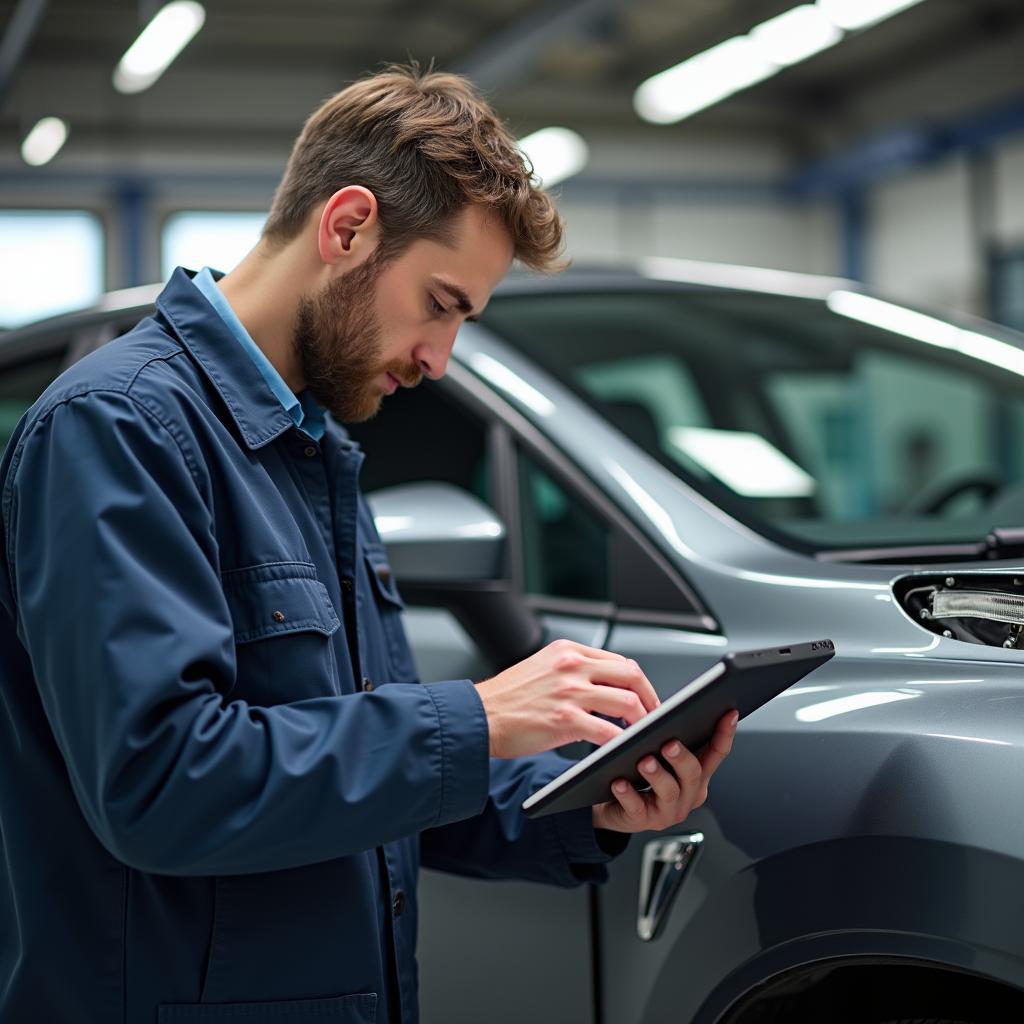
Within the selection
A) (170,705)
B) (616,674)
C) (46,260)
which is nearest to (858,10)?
(46,260)

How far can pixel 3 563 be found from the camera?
44.1 inches

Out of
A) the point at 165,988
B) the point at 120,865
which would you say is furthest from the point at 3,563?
the point at 165,988

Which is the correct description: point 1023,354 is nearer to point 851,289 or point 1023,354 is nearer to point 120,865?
point 851,289

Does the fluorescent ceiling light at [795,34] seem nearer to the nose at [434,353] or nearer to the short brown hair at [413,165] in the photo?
the short brown hair at [413,165]

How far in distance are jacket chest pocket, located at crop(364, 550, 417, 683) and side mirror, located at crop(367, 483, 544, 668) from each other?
0.11 metres

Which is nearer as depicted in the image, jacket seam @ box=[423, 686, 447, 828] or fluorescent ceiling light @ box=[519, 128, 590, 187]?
jacket seam @ box=[423, 686, 447, 828]

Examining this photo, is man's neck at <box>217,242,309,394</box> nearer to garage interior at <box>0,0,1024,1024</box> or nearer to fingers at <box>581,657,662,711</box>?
fingers at <box>581,657,662,711</box>

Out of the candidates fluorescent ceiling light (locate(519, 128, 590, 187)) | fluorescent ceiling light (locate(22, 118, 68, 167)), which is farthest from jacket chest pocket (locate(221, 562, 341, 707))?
fluorescent ceiling light (locate(22, 118, 68, 167))

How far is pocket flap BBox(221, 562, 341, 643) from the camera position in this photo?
3.72 ft

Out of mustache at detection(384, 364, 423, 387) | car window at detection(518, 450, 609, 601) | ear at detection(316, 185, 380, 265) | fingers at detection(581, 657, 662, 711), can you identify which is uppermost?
ear at detection(316, 185, 380, 265)

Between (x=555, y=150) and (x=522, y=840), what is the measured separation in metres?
9.05

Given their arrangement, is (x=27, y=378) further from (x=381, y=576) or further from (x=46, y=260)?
(x=46, y=260)

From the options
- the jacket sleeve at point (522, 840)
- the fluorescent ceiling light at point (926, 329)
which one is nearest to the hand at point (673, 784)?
the jacket sleeve at point (522, 840)

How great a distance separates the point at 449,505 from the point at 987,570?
0.65 m
